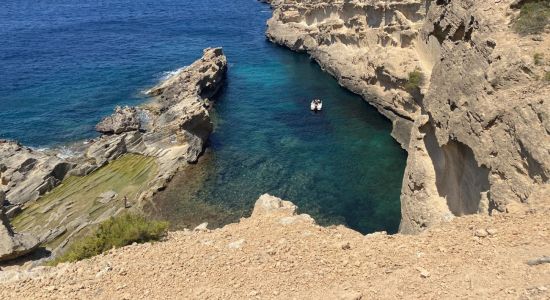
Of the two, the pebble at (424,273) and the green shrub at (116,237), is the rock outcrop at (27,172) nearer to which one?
the green shrub at (116,237)

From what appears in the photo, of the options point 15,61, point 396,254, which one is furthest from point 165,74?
point 396,254

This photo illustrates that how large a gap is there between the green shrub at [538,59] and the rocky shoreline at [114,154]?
82.5ft

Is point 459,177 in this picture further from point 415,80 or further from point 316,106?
point 316,106

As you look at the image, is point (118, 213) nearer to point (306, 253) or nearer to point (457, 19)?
point (306, 253)

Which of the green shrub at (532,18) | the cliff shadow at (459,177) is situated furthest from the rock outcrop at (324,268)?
the green shrub at (532,18)

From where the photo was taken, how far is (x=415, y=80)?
4128cm

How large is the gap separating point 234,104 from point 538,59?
3852 cm

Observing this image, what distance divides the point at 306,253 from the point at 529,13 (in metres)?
13.9

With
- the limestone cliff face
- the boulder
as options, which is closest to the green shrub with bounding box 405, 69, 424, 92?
the limestone cliff face

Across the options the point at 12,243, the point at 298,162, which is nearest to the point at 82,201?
the point at 12,243

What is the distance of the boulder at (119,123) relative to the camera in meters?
44.3

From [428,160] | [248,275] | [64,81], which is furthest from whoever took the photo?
[64,81]

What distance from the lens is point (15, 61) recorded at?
64.8m

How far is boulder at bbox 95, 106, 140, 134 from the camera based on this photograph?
1746 inches
